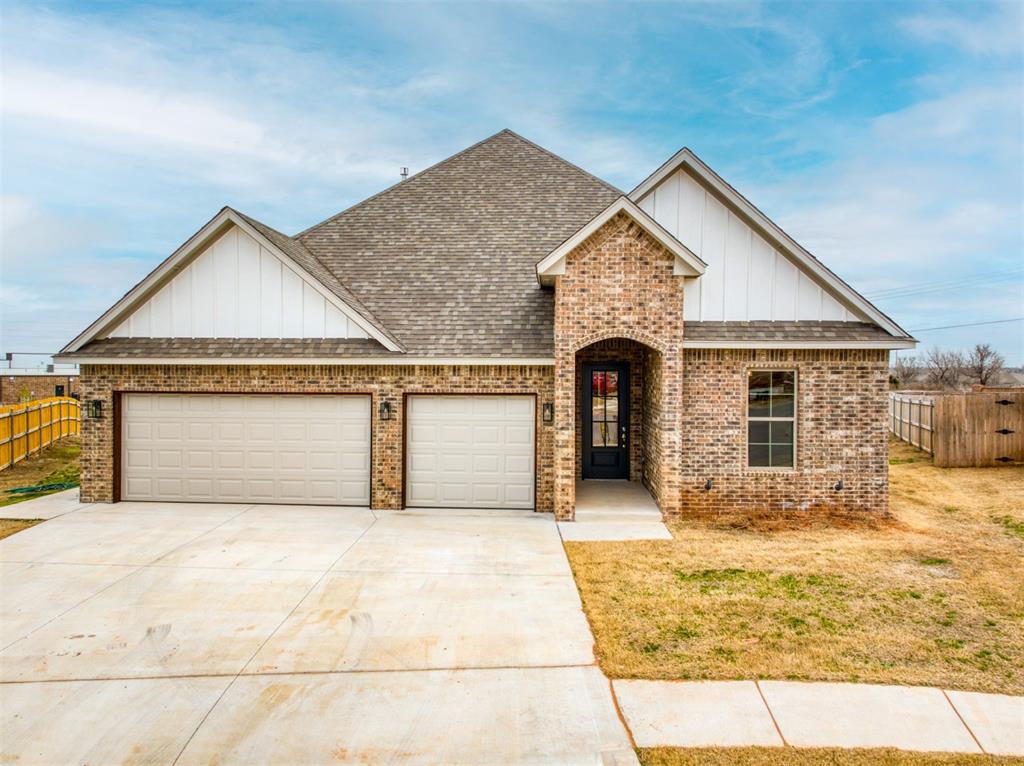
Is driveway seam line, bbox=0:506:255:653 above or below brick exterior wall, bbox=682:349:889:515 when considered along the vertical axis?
below

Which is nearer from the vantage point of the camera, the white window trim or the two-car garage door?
the white window trim

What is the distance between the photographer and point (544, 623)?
648 cm

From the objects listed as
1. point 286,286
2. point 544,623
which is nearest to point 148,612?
point 544,623

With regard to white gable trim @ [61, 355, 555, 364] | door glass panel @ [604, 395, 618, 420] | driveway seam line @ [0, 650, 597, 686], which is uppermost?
white gable trim @ [61, 355, 555, 364]

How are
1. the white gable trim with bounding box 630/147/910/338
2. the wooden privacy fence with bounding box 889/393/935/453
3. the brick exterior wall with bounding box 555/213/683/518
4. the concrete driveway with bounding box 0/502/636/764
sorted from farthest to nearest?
the wooden privacy fence with bounding box 889/393/935/453, the white gable trim with bounding box 630/147/910/338, the brick exterior wall with bounding box 555/213/683/518, the concrete driveway with bounding box 0/502/636/764

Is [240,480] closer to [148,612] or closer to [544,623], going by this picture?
[148,612]

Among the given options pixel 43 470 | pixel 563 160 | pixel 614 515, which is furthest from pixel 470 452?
pixel 43 470

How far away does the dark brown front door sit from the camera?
13.5 meters

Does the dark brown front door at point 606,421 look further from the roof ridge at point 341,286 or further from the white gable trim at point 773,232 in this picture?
the roof ridge at point 341,286

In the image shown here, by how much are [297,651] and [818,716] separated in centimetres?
480

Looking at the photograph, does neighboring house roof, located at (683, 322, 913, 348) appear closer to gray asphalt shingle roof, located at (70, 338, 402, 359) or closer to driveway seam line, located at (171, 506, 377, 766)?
gray asphalt shingle roof, located at (70, 338, 402, 359)

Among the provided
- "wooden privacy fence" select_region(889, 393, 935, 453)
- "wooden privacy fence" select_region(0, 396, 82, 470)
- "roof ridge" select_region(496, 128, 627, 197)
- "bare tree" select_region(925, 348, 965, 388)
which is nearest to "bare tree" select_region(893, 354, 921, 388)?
"bare tree" select_region(925, 348, 965, 388)

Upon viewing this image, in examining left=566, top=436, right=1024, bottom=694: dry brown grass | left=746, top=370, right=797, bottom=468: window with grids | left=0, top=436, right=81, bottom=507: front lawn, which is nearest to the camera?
left=566, top=436, right=1024, bottom=694: dry brown grass

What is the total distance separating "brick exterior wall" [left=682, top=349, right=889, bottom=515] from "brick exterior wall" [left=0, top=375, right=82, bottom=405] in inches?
1852
